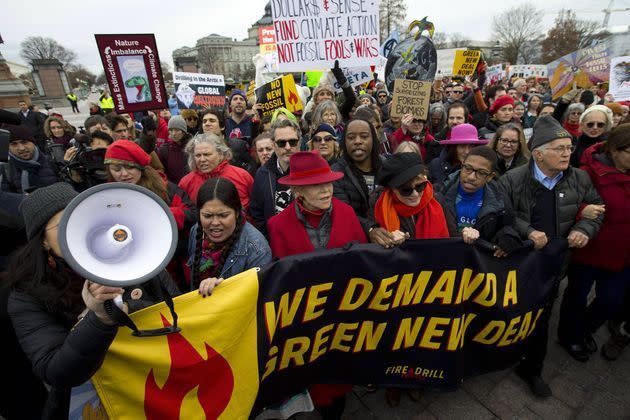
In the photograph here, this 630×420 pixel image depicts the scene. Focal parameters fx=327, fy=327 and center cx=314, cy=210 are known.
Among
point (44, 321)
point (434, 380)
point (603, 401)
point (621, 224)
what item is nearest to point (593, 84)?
point (621, 224)

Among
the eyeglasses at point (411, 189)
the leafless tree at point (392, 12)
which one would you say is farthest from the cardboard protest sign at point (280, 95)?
the leafless tree at point (392, 12)

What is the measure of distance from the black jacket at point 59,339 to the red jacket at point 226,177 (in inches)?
71.4

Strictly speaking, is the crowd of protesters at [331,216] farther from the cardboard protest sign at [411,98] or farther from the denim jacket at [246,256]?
the cardboard protest sign at [411,98]

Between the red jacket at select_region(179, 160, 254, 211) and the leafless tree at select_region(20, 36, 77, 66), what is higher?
the leafless tree at select_region(20, 36, 77, 66)

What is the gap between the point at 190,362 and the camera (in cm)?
167

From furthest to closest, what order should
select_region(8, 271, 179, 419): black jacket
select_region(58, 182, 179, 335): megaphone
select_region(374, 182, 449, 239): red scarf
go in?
select_region(374, 182, 449, 239): red scarf → select_region(8, 271, 179, 419): black jacket → select_region(58, 182, 179, 335): megaphone

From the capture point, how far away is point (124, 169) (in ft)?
8.76

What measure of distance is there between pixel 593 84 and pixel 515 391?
36.4ft

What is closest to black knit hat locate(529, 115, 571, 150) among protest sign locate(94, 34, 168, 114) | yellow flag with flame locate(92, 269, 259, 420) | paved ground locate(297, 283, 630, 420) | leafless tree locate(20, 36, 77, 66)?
paved ground locate(297, 283, 630, 420)

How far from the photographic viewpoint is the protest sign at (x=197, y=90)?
938 centimetres

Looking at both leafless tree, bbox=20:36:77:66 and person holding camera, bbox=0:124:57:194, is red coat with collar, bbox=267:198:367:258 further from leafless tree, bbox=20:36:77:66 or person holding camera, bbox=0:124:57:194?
leafless tree, bbox=20:36:77:66

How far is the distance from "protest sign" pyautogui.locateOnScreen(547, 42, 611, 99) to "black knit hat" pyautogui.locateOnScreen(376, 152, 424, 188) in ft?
30.5

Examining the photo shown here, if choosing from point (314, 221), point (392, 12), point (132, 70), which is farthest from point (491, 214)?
point (392, 12)

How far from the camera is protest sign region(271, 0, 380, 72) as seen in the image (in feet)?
14.3
